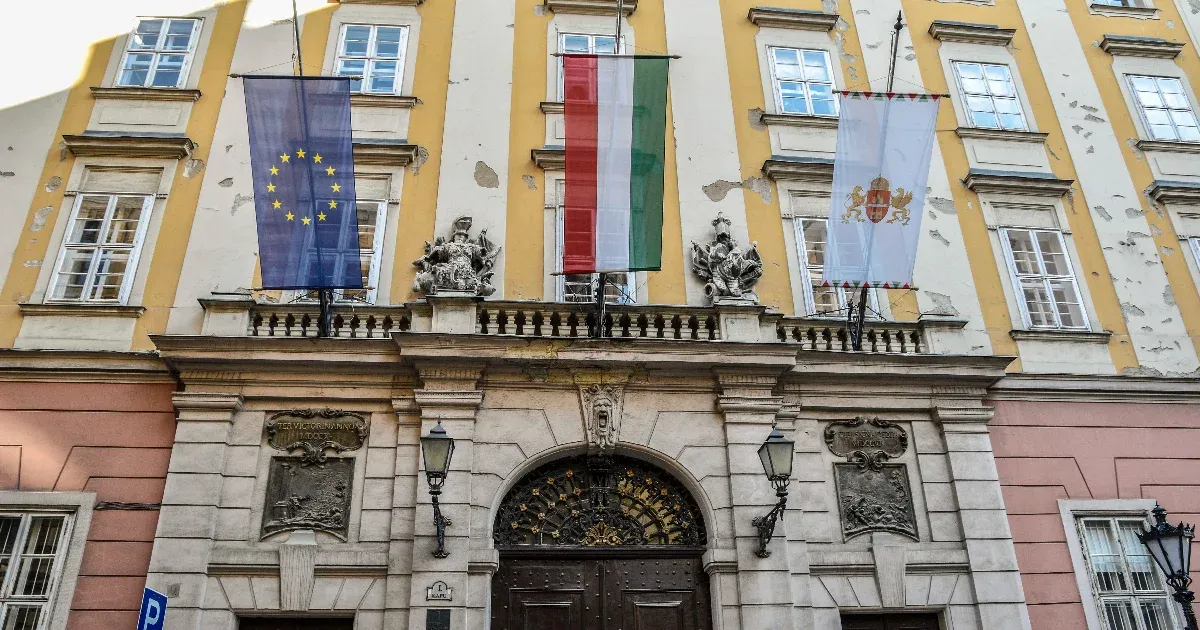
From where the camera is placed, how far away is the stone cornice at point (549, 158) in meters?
13.5

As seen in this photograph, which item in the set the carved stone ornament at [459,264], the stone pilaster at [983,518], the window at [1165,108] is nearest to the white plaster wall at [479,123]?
the carved stone ornament at [459,264]

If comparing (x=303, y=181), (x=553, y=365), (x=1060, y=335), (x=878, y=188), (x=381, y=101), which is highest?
(x=381, y=101)

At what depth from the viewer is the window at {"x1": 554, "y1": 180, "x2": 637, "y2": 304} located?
1266cm

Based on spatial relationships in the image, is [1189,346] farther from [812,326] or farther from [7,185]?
[7,185]

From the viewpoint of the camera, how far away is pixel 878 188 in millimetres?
12031

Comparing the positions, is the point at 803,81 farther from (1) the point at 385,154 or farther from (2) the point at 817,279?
(1) the point at 385,154

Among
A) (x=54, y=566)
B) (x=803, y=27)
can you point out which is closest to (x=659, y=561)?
(x=54, y=566)

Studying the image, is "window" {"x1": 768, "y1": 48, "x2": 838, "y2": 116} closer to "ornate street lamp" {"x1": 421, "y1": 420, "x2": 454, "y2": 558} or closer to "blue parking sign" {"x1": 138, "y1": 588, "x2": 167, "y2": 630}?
"ornate street lamp" {"x1": 421, "y1": 420, "x2": 454, "y2": 558}

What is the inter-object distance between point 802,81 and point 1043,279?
495 cm

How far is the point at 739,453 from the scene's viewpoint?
37.2 ft

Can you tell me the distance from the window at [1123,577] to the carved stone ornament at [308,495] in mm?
9443

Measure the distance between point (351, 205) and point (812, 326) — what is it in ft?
20.8

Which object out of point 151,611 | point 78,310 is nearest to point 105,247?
point 78,310

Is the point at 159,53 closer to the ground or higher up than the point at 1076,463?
higher up
